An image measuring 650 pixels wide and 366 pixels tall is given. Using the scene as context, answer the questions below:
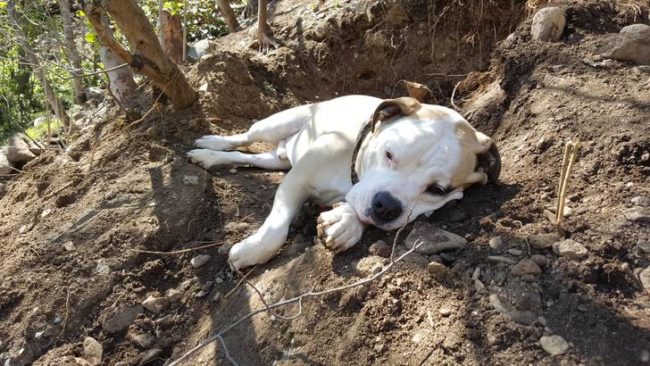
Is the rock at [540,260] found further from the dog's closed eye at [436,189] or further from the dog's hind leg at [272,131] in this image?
the dog's hind leg at [272,131]

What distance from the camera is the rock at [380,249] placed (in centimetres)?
286

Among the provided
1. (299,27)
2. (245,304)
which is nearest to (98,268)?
(245,304)

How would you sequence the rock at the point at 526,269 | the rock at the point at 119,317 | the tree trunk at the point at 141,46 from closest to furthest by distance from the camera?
the rock at the point at 526,269, the rock at the point at 119,317, the tree trunk at the point at 141,46

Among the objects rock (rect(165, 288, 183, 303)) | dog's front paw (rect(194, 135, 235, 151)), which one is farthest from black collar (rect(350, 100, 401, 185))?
dog's front paw (rect(194, 135, 235, 151))

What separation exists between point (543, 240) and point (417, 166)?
79cm

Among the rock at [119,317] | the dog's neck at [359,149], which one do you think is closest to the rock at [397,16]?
the dog's neck at [359,149]

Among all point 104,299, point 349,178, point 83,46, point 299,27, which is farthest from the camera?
point 83,46

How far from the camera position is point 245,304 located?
2.99 meters

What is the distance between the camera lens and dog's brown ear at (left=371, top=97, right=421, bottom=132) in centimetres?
350

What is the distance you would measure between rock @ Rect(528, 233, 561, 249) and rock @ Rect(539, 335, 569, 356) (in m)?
0.55

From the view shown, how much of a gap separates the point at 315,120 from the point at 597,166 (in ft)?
6.42

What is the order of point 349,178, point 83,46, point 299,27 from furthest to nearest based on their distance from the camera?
point 83,46 < point 299,27 < point 349,178

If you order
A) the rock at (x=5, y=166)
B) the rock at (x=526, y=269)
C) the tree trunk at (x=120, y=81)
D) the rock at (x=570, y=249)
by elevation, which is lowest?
the rock at (x=570, y=249)

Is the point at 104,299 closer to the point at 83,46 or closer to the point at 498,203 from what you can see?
the point at 498,203
